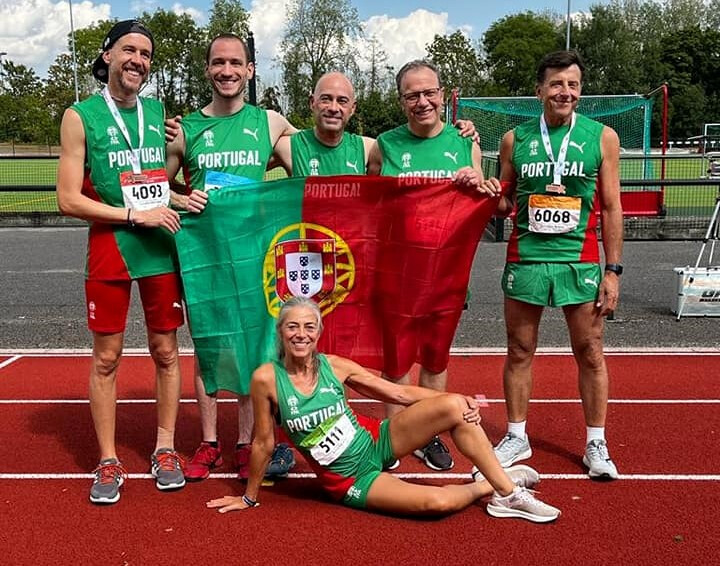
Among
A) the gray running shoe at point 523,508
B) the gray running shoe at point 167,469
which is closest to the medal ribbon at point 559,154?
the gray running shoe at point 523,508

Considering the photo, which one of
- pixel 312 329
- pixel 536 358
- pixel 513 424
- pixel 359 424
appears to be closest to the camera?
pixel 312 329

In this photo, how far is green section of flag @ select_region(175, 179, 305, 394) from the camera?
4199 mm

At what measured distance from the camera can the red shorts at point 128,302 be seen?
407cm

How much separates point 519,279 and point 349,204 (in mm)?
1027

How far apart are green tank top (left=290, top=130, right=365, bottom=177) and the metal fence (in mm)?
4251

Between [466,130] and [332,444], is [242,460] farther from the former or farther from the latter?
[466,130]

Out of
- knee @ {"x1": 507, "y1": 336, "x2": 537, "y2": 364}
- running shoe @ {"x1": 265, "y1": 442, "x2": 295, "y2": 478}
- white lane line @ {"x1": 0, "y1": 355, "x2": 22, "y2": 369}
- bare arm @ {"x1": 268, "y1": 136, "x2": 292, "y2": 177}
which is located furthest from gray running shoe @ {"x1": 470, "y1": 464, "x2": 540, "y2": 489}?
white lane line @ {"x1": 0, "y1": 355, "x2": 22, "y2": 369}

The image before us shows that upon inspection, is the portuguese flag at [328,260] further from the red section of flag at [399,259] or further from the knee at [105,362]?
the knee at [105,362]

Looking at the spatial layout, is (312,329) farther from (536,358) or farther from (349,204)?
(536,358)

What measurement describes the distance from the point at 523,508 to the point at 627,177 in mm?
19622

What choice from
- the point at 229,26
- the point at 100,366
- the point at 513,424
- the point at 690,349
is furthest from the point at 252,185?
the point at 229,26

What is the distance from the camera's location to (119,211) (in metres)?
3.91

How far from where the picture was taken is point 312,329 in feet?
12.2

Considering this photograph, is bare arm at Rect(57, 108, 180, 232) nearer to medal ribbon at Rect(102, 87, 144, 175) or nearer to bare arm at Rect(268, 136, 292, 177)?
medal ribbon at Rect(102, 87, 144, 175)
